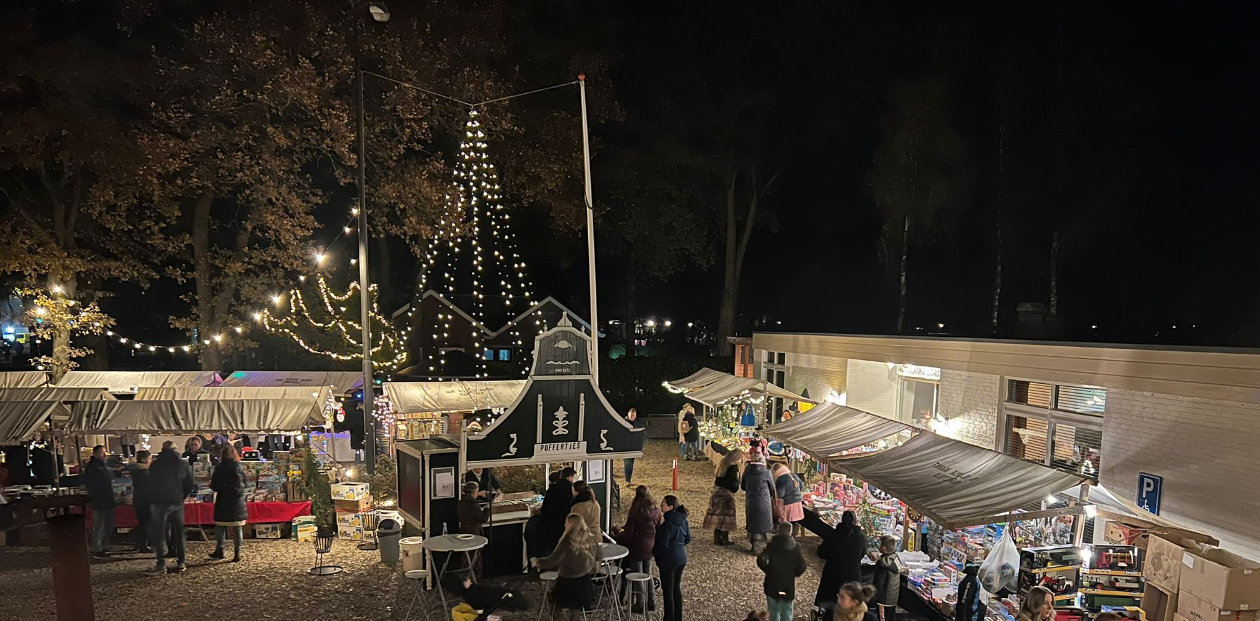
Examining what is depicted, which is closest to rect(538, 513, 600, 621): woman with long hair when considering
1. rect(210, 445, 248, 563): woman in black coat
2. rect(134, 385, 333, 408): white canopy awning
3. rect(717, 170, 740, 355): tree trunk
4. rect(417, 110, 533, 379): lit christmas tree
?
rect(210, 445, 248, 563): woman in black coat

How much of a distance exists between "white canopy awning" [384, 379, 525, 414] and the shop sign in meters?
7.73

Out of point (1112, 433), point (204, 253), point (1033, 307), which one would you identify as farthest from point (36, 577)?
point (1033, 307)

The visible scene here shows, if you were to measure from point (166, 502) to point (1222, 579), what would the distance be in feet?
38.1

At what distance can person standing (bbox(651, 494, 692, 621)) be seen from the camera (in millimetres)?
7383

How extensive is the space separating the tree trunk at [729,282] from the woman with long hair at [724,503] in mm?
15710

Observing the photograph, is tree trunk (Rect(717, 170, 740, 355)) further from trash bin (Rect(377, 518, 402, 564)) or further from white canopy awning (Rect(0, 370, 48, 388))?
white canopy awning (Rect(0, 370, 48, 388))

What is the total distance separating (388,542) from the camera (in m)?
9.32

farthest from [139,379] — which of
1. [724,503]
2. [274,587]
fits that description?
[724,503]

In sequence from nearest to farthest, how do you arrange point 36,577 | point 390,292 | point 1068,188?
1. point 36,577
2. point 1068,188
3. point 390,292

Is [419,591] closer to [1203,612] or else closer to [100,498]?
[100,498]

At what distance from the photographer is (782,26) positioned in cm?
2455

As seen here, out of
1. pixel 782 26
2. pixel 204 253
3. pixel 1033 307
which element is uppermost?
pixel 782 26

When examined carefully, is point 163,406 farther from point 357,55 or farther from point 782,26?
point 782,26

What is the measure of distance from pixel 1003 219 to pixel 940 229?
1.86 m
